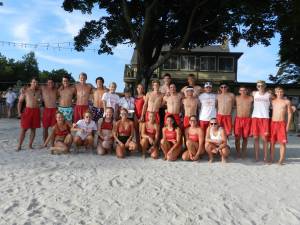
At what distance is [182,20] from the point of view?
58.7 feet

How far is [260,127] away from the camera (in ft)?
28.6

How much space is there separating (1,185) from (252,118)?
214 inches

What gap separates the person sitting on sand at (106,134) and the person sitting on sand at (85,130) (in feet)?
0.73

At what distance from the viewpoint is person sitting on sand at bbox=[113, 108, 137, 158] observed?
873 centimetres

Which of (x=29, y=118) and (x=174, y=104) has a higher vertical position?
(x=174, y=104)

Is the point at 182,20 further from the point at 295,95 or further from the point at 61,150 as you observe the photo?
the point at 295,95

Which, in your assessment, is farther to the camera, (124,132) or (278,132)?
(124,132)

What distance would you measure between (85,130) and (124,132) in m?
0.91

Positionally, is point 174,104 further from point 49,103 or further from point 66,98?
point 49,103

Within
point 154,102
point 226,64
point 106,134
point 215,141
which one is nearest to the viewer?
point 215,141

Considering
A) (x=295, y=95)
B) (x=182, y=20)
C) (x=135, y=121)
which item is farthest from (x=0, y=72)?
(x=135, y=121)

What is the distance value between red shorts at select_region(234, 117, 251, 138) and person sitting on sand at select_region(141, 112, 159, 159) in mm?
1794

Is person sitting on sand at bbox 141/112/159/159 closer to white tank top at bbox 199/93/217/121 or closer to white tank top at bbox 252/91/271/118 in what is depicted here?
white tank top at bbox 199/93/217/121

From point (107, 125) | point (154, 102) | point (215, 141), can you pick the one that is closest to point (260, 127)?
point (215, 141)
